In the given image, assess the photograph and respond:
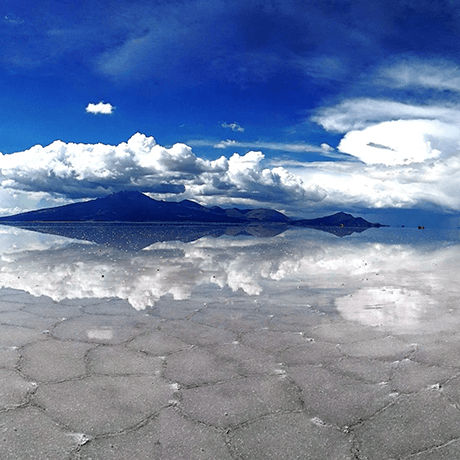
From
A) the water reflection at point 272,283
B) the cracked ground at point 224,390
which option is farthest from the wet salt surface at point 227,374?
the water reflection at point 272,283

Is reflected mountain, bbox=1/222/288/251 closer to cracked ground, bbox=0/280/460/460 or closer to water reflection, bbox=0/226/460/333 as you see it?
water reflection, bbox=0/226/460/333

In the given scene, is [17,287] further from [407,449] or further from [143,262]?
[407,449]

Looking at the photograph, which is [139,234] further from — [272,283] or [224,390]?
[224,390]

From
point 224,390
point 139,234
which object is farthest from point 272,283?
point 139,234

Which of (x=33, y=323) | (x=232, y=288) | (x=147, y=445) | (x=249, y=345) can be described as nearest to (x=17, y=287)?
(x=33, y=323)

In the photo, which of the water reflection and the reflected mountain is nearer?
the water reflection

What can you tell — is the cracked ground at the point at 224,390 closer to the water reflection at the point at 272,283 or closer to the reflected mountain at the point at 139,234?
the water reflection at the point at 272,283

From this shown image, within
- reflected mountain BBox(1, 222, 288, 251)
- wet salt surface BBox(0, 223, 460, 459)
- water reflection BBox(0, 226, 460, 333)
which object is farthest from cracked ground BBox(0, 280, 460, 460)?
reflected mountain BBox(1, 222, 288, 251)
